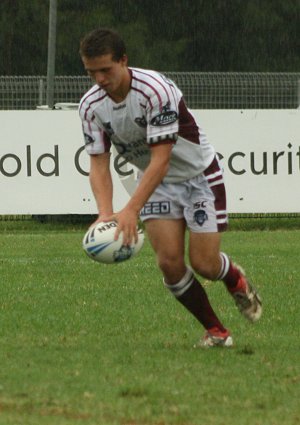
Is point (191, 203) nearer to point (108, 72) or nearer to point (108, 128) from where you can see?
point (108, 128)

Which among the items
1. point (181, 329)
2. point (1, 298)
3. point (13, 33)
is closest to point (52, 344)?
point (181, 329)

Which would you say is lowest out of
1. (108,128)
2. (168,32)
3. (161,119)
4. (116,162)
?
(168,32)

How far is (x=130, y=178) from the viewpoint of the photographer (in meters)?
20.2

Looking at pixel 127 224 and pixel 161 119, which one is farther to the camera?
pixel 161 119

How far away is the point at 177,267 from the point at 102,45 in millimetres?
1623

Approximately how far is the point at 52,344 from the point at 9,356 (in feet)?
2.07

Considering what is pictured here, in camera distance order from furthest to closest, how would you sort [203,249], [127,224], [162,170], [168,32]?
[168,32], [203,249], [162,170], [127,224]

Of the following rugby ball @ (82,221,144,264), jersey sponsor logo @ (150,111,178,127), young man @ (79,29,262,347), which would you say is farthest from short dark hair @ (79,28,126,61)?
rugby ball @ (82,221,144,264)

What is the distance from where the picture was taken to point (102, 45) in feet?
24.2

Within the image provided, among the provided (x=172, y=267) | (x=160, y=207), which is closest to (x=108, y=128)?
(x=160, y=207)

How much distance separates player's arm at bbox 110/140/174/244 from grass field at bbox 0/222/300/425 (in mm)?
793

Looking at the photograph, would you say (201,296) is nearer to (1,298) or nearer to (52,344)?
(52,344)

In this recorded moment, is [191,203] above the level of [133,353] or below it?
above

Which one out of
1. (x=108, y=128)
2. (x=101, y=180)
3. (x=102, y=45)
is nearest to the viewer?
(x=102, y=45)
